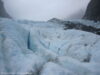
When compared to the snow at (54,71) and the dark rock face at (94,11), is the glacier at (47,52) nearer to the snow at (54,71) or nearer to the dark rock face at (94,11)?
the snow at (54,71)

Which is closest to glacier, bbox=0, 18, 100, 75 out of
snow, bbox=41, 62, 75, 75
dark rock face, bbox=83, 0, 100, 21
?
snow, bbox=41, 62, 75, 75

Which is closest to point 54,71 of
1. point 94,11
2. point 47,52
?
point 47,52

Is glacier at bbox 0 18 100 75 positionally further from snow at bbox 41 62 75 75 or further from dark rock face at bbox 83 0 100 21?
dark rock face at bbox 83 0 100 21

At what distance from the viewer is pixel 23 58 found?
379 cm

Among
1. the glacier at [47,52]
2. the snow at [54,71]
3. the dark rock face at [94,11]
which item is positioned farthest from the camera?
the dark rock face at [94,11]

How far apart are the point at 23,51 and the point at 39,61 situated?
29.5 inches

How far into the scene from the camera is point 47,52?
444 cm

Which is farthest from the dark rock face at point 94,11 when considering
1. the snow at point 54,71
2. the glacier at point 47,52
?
the snow at point 54,71

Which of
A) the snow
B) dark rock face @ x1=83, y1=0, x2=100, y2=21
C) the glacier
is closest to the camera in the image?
the snow

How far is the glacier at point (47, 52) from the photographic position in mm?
3299

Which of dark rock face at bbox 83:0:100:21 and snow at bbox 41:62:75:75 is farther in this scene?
dark rock face at bbox 83:0:100:21

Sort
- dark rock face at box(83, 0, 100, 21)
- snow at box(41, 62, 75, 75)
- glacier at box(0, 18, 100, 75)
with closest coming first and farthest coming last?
snow at box(41, 62, 75, 75)
glacier at box(0, 18, 100, 75)
dark rock face at box(83, 0, 100, 21)

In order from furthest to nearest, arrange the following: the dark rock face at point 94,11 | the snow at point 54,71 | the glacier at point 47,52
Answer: the dark rock face at point 94,11, the glacier at point 47,52, the snow at point 54,71

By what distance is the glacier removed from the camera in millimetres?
3299
